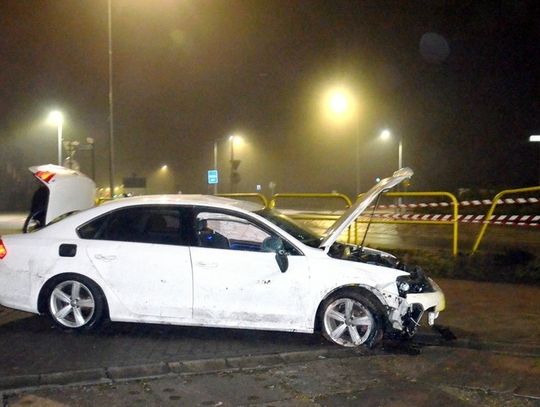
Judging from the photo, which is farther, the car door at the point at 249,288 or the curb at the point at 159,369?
the car door at the point at 249,288

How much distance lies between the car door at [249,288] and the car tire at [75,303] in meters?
→ 1.07

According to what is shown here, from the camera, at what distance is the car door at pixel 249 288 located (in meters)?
7.04

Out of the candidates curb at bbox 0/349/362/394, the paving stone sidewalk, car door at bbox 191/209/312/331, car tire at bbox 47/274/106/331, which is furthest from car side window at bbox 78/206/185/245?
curb at bbox 0/349/362/394

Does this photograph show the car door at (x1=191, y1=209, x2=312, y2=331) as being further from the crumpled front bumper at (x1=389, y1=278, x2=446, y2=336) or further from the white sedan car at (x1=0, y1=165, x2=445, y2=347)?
the crumpled front bumper at (x1=389, y1=278, x2=446, y2=336)

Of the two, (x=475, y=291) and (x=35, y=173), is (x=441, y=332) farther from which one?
(x=35, y=173)

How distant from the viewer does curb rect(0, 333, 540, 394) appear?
5863mm

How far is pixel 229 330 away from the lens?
25.3ft

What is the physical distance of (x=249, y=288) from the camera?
7.09 meters

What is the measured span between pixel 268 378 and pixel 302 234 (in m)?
2.16

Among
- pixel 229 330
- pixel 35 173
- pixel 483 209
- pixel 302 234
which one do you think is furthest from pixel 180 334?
pixel 483 209

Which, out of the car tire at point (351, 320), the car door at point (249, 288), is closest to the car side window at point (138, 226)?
the car door at point (249, 288)

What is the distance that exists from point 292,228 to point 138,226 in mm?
1709

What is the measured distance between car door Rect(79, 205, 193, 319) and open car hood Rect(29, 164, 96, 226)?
2.99m

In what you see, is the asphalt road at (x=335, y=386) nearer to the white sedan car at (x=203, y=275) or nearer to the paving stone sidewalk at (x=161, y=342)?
→ the paving stone sidewalk at (x=161, y=342)
